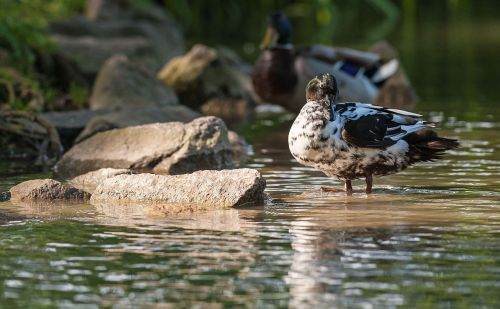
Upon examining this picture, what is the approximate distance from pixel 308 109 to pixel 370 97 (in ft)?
20.0

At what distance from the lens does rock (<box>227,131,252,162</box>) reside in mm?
11078

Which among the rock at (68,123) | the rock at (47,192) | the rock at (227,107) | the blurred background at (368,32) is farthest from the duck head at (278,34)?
the rock at (47,192)

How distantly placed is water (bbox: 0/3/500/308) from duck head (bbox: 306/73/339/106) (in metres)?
0.66

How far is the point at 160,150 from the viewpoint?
988 centimetres

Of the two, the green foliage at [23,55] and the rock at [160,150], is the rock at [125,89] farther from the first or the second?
the rock at [160,150]

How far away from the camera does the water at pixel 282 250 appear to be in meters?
5.73

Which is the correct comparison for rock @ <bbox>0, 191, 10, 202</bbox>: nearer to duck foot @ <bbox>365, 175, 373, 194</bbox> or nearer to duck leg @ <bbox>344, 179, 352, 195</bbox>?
duck leg @ <bbox>344, 179, 352, 195</bbox>

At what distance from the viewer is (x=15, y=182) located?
31.1ft

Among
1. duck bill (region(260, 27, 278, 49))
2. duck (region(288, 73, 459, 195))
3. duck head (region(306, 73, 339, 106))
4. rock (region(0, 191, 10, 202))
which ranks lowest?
rock (region(0, 191, 10, 202))

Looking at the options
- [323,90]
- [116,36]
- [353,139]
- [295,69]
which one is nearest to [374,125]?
[353,139]

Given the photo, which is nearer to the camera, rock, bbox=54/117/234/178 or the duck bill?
rock, bbox=54/117/234/178

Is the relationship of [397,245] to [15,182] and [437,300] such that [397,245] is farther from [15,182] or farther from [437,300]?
[15,182]

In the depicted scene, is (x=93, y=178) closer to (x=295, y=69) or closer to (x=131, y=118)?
(x=131, y=118)

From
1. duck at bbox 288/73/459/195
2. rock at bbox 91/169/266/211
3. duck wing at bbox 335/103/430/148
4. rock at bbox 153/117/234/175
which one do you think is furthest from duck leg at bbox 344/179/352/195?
rock at bbox 153/117/234/175
